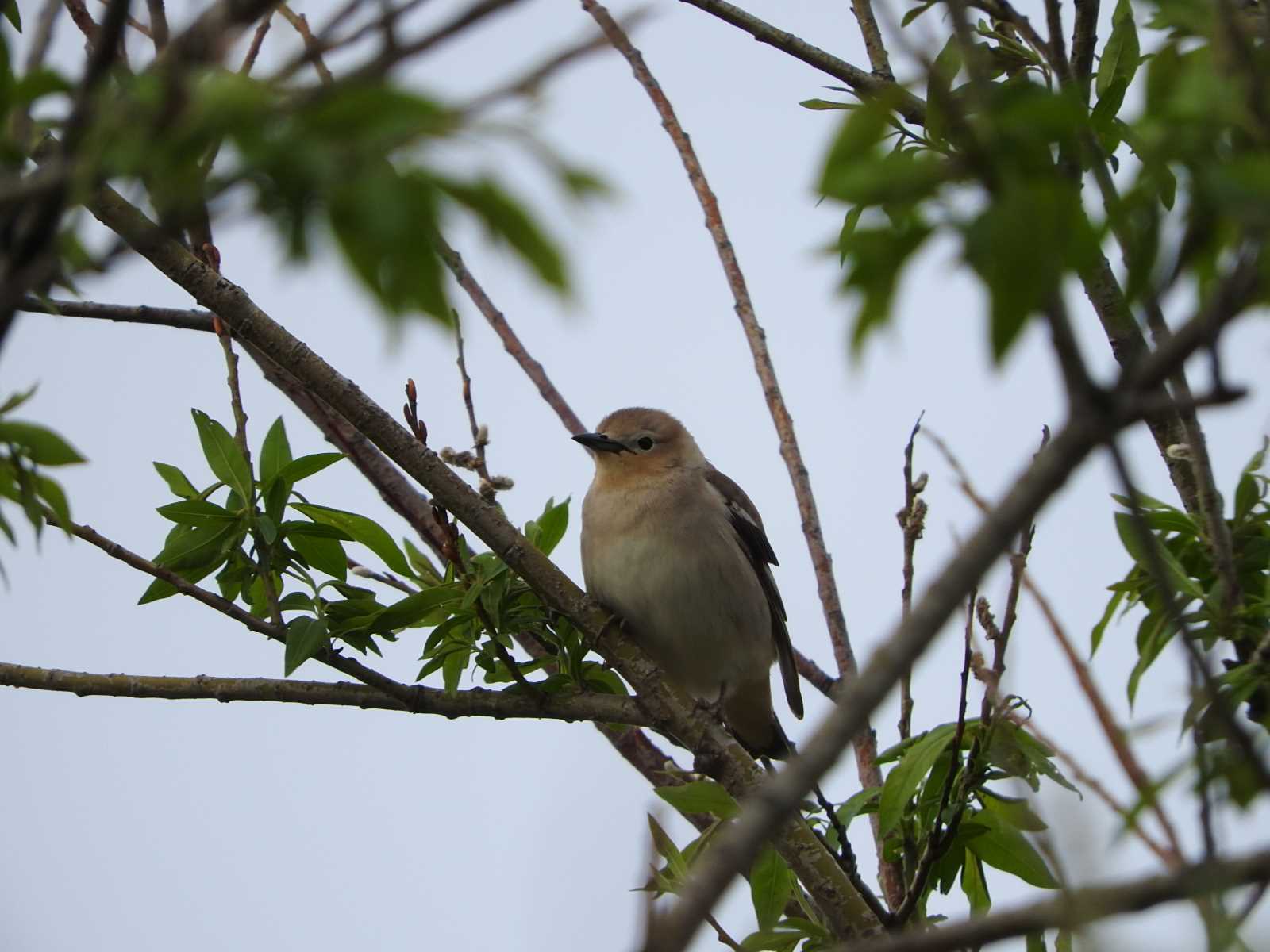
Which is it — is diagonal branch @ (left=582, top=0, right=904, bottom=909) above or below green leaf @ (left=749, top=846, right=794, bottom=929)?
above

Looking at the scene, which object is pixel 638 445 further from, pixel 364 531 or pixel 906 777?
pixel 906 777

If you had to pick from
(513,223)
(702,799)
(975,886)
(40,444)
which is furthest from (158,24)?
(975,886)

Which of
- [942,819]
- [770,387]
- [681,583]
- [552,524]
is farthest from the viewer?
[681,583]

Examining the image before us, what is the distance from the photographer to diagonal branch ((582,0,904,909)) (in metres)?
6.38

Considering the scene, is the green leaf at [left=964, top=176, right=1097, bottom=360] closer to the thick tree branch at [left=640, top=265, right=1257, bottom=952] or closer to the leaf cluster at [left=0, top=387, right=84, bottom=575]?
the thick tree branch at [left=640, top=265, right=1257, bottom=952]

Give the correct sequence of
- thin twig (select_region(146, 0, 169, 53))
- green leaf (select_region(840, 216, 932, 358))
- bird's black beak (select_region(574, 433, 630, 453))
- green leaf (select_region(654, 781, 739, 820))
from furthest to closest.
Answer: bird's black beak (select_region(574, 433, 630, 453)), green leaf (select_region(654, 781, 739, 820)), thin twig (select_region(146, 0, 169, 53)), green leaf (select_region(840, 216, 932, 358))

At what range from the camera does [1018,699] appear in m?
4.95

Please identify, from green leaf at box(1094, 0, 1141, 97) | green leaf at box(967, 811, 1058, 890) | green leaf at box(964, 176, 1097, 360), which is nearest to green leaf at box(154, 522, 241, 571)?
green leaf at box(967, 811, 1058, 890)

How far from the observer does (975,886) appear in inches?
211

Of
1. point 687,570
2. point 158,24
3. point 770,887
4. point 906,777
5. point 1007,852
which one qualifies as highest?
point 687,570

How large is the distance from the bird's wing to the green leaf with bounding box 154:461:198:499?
4.43 m

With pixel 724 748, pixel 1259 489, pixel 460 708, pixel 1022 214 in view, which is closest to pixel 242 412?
pixel 460 708

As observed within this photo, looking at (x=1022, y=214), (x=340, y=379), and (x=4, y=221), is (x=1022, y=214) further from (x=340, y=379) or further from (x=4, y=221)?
(x=340, y=379)

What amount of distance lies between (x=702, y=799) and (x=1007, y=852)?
1129 millimetres
